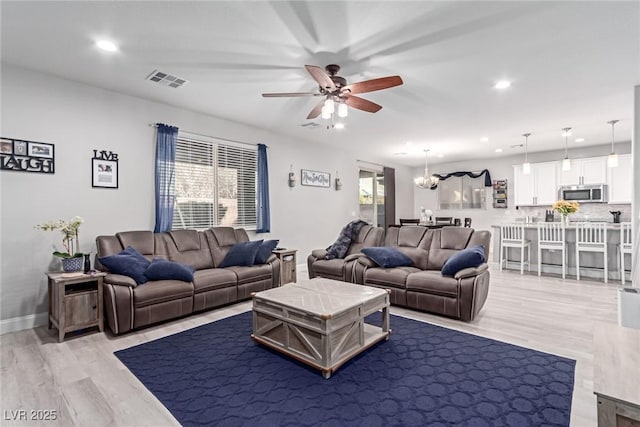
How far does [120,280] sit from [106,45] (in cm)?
228

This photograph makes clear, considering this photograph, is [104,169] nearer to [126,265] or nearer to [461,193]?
[126,265]

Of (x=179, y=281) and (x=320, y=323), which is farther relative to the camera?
(x=179, y=281)

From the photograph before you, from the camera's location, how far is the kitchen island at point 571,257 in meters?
5.62

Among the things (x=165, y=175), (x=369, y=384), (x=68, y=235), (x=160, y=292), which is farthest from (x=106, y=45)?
(x=369, y=384)

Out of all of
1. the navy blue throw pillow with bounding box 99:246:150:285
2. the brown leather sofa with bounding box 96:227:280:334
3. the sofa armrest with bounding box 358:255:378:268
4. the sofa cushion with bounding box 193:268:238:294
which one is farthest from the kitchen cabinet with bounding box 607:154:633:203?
the navy blue throw pillow with bounding box 99:246:150:285

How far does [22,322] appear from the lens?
3379 mm

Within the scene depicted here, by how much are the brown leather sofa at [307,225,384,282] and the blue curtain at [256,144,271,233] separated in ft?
3.90

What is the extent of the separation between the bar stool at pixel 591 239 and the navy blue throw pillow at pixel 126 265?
7.02m

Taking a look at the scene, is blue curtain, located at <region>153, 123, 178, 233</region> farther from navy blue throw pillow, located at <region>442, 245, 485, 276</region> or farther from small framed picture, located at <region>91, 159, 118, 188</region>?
navy blue throw pillow, located at <region>442, 245, 485, 276</region>

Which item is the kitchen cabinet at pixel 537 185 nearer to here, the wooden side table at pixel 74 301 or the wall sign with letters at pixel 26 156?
the wooden side table at pixel 74 301

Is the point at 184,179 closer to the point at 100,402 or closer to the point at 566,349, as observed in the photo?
the point at 100,402

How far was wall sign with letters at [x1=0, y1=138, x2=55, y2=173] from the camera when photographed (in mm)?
3295

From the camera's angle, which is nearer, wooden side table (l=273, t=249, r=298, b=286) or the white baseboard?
the white baseboard

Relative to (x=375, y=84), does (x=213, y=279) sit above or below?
below
